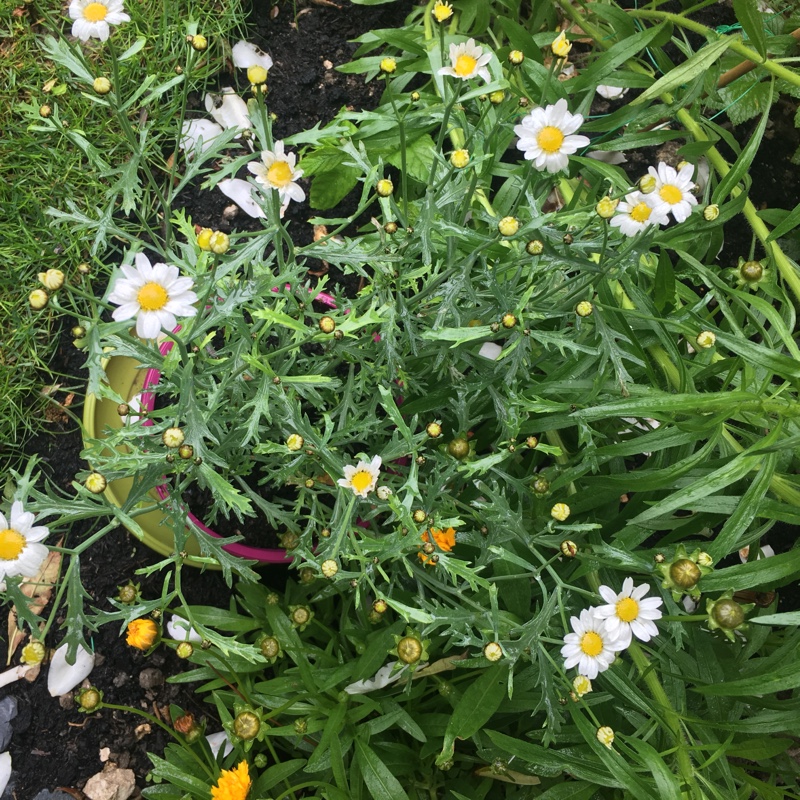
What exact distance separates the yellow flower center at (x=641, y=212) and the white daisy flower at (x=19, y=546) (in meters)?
1.01

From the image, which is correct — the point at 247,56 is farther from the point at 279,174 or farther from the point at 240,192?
the point at 279,174

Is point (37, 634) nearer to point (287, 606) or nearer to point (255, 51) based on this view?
point (287, 606)

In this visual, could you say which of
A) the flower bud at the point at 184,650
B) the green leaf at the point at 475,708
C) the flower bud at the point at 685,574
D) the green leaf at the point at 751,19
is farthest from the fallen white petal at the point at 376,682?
the green leaf at the point at 751,19

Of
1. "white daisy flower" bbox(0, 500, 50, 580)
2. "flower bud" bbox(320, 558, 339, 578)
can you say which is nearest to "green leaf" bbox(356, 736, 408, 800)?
"flower bud" bbox(320, 558, 339, 578)

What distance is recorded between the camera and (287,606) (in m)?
1.57

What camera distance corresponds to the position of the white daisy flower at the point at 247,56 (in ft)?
6.94

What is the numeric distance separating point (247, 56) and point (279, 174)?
1336 mm

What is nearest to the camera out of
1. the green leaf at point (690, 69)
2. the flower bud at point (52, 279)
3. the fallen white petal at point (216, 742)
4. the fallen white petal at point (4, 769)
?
the flower bud at point (52, 279)

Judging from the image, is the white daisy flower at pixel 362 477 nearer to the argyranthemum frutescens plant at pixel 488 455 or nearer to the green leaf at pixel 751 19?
the argyranthemum frutescens plant at pixel 488 455

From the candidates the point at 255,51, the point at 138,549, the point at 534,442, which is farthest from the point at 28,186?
the point at 534,442

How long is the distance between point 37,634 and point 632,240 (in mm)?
1120

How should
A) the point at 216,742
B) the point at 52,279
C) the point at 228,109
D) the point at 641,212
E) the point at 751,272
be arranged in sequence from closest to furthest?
the point at 52,279 → the point at 641,212 → the point at 751,272 → the point at 216,742 → the point at 228,109

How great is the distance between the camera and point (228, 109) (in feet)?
6.85

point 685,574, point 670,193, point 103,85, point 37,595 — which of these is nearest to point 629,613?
point 685,574
